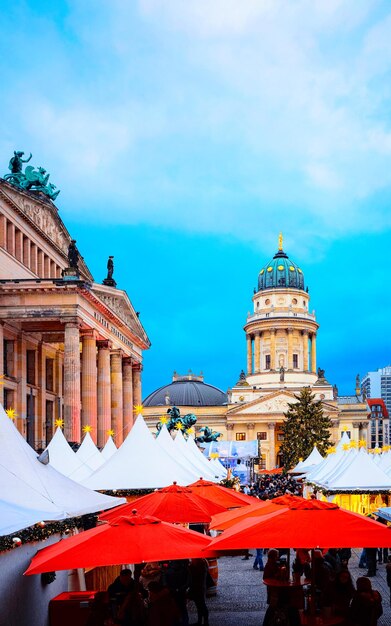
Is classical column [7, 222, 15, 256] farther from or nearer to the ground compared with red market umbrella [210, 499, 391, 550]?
farther from the ground

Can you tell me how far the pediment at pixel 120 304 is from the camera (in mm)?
58322

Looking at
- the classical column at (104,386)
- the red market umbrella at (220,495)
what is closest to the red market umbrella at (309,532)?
the red market umbrella at (220,495)

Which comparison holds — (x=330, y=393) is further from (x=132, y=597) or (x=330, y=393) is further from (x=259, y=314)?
(x=132, y=597)

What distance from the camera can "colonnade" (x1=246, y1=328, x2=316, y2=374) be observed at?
133m

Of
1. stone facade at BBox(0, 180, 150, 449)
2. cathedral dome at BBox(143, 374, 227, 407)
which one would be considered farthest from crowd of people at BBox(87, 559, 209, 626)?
cathedral dome at BBox(143, 374, 227, 407)

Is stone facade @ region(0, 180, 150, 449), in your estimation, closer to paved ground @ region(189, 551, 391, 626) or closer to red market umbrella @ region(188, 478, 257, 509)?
paved ground @ region(189, 551, 391, 626)

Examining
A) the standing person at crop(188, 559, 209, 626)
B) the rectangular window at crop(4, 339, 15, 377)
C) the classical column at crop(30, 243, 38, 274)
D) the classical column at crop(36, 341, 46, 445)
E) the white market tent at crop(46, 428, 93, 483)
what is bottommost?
the standing person at crop(188, 559, 209, 626)

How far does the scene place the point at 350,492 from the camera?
97.0ft

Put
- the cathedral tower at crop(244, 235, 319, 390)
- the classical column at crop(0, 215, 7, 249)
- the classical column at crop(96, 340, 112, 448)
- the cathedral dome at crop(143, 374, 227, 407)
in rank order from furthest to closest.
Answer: the cathedral dome at crop(143, 374, 227, 407) < the cathedral tower at crop(244, 235, 319, 390) < the classical column at crop(96, 340, 112, 448) < the classical column at crop(0, 215, 7, 249)

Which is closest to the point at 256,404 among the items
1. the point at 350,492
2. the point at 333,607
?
the point at 350,492

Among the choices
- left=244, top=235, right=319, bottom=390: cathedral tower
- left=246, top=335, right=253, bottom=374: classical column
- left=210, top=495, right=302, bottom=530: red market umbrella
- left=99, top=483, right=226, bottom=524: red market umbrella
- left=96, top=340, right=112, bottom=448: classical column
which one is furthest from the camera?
left=246, top=335, right=253, bottom=374: classical column

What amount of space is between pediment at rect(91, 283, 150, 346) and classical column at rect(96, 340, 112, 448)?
239 cm

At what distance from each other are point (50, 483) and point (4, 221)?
3596 cm

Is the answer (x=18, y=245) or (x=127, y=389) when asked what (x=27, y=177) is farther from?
(x=127, y=389)
